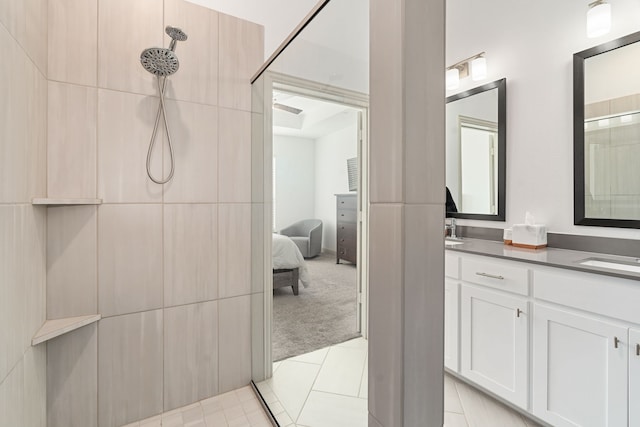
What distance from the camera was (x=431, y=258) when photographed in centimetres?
77

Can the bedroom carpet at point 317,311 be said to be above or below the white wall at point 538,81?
below

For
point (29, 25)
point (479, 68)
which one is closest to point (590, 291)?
point (479, 68)

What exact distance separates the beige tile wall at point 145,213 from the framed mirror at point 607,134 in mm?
2031

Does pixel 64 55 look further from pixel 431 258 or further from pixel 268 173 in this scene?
pixel 431 258

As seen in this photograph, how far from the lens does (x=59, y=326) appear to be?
129 centimetres

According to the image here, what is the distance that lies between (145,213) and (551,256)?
89.8 inches

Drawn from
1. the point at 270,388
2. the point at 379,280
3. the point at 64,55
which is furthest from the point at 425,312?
the point at 64,55

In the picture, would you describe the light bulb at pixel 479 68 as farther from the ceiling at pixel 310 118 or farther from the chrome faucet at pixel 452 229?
the ceiling at pixel 310 118

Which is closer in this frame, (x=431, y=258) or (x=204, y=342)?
(x=431, y=258)

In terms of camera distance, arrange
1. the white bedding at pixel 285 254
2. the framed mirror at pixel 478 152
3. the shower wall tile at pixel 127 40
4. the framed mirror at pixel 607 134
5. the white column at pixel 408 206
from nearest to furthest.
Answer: the white column at pixel 408 206 → the shower wall tile at pixel 127 40 → the framed mirror at pixel 607 134 → the white bedding at pixel 285 254 → the framed mirror at pixel 478 152

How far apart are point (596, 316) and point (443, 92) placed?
136 cm

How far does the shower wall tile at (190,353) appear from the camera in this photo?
5.30 feet

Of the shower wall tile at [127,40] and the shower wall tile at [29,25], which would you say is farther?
the shower wall tile at [127,40]

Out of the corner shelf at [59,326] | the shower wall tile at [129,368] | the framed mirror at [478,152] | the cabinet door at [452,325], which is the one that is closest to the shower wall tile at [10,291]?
the corner shelf at [59,326]
